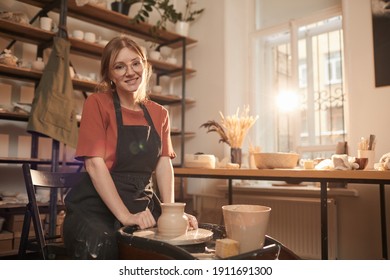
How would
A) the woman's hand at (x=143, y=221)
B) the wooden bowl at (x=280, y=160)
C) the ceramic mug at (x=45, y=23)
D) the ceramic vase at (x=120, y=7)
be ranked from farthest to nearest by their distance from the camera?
the ceramic vase at (x=120, y=7) → the ceramic mug at (x=45, y=23) → the wooden bowl at (x=280, y=160) → the woman's hand at (x=143, y=221)

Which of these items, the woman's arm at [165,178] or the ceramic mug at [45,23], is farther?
the ceramic mug at [45,23]

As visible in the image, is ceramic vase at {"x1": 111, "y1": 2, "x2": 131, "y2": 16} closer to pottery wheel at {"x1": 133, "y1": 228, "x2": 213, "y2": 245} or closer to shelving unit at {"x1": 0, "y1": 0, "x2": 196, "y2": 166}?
shelving unit at {"x1": 0, "y1": 0, "x2": 196, "y2": 166}

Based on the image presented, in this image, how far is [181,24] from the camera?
9.95ft

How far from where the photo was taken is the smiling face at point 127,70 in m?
1.11

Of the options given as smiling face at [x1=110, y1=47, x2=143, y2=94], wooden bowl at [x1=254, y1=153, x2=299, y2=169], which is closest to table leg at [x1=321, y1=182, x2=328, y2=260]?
wooden bowl at [x1=254, y1=153, x2=299, y2=169]

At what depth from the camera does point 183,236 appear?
0.78 meters

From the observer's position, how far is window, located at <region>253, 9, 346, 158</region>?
2.58 m

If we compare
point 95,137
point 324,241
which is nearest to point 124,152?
point 95,137

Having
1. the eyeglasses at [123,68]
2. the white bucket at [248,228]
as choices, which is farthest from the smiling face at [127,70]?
the white bucket at [248,228]

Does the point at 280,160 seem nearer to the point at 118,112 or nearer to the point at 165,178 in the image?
the point at 165,178

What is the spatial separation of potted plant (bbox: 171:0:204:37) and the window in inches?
23.6

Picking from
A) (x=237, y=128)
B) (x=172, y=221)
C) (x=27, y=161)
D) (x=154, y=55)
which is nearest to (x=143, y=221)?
(x=172, y=221)

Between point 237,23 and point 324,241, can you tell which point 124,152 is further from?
point 237,23

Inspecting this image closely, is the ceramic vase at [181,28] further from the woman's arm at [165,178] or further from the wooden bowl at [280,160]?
the woman's arm at [165,178]
